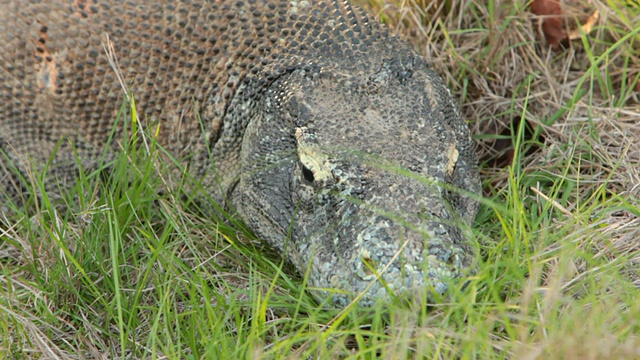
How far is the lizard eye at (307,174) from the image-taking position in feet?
9.78

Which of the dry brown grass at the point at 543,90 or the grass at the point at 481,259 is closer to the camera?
the grass at the point at 481,259

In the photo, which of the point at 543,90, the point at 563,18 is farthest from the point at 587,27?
the point at 543,90

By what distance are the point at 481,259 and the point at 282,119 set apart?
108 centimetres

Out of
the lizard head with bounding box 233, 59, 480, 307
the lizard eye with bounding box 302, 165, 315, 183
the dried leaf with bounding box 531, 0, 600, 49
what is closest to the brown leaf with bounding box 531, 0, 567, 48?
the dried leaf with bounding box 531, 0, 600, 49

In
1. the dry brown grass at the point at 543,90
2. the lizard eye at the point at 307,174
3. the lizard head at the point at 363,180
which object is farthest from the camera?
the dry brown grass at the point at 543,90

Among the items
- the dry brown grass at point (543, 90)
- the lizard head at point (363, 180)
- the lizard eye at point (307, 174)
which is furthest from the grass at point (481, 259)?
the lizard eye at point (307, 174)

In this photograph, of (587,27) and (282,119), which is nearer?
(282,119)

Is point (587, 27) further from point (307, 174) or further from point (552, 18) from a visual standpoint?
point (307, 174)

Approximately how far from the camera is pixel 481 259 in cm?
263

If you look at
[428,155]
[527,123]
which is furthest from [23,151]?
[527,123]

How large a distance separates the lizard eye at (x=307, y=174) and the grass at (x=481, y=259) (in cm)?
37

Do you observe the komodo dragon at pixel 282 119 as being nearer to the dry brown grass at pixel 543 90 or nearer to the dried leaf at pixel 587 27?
the dry brown grass at pixel 543 90

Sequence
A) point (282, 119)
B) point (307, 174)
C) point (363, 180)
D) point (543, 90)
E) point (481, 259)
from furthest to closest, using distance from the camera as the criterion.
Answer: point (543, 90)
point (282, 119)
point (307, 174)
point (363, 180)
point (481, 259)

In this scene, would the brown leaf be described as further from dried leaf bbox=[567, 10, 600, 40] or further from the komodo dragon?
the komodo dragon
